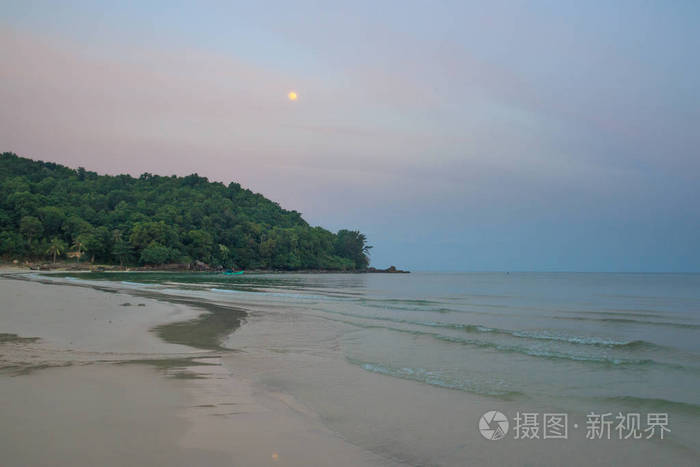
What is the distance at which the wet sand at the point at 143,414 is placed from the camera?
4332 mm

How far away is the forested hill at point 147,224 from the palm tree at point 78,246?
22 cm

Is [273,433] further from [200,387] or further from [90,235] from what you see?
[90,235]

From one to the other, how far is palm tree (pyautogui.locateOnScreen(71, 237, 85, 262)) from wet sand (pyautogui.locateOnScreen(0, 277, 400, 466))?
10764 cm

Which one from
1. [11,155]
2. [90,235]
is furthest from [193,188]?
[90,235]

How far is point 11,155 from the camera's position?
15412 centimetres

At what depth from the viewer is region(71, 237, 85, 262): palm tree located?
101 metres

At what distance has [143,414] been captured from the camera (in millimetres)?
5574

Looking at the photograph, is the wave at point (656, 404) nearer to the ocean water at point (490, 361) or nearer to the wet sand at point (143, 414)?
the ocean water at point (490, 361)

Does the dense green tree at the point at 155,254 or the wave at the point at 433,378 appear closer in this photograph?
the wave at the point at 433,378

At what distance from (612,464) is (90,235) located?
118564mm

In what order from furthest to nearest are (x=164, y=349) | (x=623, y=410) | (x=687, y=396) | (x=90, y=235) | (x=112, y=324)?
→ 1. (x=90, y=235)
2. (x=112, y=324)
3. (x=164, y=349)
4. (x=687, y=396)
5. (x=623, y=410)

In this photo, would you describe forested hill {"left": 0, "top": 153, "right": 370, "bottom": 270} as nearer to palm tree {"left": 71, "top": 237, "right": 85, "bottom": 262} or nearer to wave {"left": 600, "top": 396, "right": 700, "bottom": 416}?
palm tree {"left": 71, "top": 237, "right": 85, "bottom": 262}

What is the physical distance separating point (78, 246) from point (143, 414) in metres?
118

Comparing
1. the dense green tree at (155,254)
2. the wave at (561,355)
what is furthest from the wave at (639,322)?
the dense green tree at (155,254)
